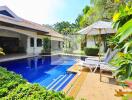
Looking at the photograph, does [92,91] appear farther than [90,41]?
No

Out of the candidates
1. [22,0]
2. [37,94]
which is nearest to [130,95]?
[37,94]

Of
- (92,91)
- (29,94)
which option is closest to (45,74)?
(92,91)

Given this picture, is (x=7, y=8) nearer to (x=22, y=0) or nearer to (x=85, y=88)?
(x=22, y=0)

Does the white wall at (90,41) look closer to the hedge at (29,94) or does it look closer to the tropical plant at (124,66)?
the hedge at (29,94)

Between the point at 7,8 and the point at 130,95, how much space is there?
2281 centimetres

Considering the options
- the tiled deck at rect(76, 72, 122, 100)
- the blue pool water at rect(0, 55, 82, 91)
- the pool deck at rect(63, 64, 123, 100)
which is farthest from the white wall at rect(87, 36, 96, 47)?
the tiled deck at rect(76, 72, 122, 100)

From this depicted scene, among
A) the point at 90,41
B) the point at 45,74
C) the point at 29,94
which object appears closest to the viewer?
the point at 29,94

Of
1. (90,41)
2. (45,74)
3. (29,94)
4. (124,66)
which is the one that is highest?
(90,41)

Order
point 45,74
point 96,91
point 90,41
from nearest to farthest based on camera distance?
1. point 96,91
2. point 45,74
3. point 90,41

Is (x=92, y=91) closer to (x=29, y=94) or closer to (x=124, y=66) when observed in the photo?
(x=29, y=94)

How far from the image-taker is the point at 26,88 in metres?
3.81

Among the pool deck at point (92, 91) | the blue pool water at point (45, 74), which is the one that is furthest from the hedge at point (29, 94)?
the blue pool water at point (45, 74)

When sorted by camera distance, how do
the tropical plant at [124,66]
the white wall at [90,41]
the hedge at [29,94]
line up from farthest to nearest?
1. the white wall at [90,41]
2. the hedge at [29,94]
3. the tropical plant at [124,66]

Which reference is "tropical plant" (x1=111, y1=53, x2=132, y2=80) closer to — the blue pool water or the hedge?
the hedge
